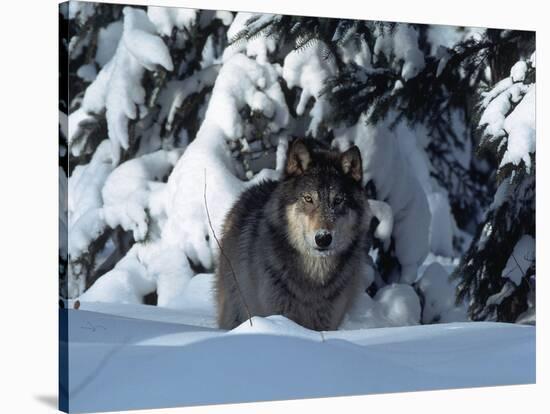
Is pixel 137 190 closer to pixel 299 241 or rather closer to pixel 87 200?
pixel 87 200

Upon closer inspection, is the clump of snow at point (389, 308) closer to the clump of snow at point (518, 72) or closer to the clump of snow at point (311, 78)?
the clump of snow at point (311, 78)

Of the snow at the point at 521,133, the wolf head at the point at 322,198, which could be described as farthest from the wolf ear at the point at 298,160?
the snow at the point at 521,133

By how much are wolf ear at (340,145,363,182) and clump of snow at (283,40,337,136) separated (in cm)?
29

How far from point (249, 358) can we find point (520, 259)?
8.63 ft

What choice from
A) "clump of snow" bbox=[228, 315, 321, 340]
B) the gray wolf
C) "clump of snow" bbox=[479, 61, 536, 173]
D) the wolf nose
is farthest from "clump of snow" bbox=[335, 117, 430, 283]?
"clump of snow" bbox=[228, 315, 321, 340]

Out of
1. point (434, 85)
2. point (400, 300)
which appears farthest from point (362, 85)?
point (400, 300)

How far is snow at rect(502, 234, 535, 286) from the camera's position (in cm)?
754

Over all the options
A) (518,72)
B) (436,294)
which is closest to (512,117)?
(518,72)

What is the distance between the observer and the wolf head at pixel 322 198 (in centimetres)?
645

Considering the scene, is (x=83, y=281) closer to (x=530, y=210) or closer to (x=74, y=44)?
(x=74, y=44)

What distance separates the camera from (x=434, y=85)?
728 centimetres

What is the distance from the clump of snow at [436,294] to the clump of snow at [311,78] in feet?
4.78

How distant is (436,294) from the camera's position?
7180 mm

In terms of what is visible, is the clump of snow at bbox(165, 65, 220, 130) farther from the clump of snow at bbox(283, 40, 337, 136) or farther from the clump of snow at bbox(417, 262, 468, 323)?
the clump of snow at bbox(417, 262, 468, 323)
